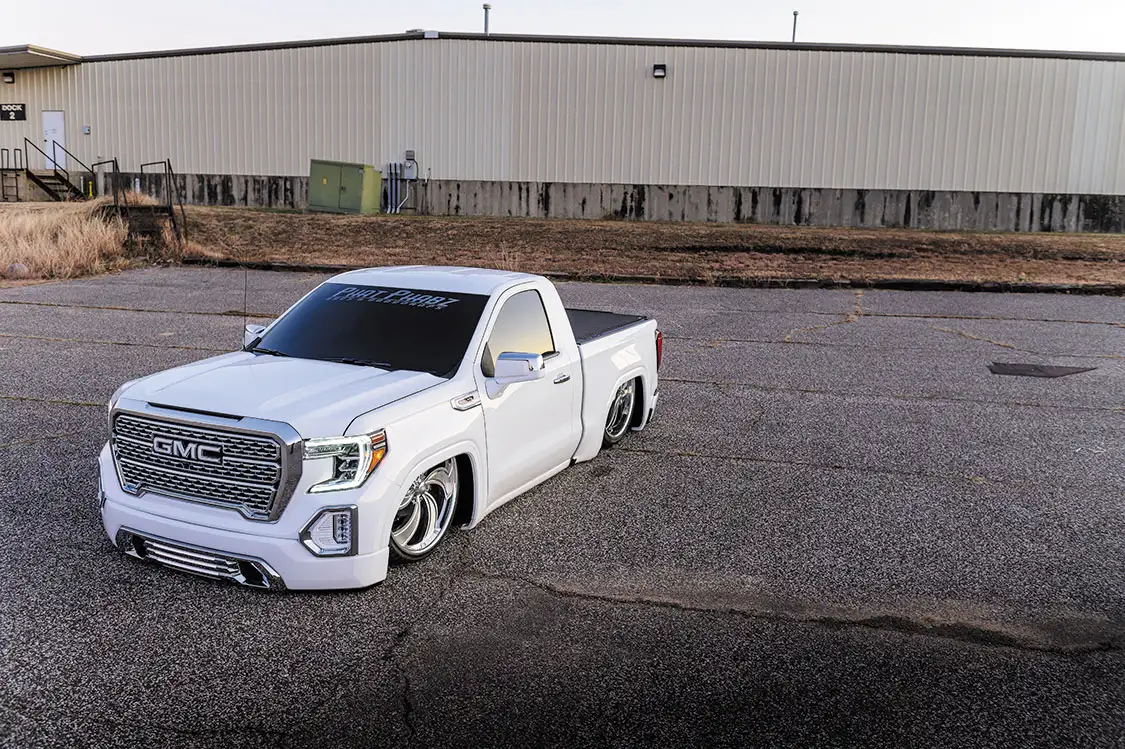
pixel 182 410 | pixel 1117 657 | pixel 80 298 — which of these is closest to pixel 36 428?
pixel 182 410

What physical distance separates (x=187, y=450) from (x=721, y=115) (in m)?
33.0

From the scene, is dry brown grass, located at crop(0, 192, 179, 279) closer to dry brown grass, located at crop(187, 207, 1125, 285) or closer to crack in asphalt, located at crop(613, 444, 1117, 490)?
dry brown grass, located at crop(187, 207, 1125, 285)

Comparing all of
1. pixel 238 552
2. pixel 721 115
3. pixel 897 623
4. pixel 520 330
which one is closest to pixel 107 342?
pixel 520 330

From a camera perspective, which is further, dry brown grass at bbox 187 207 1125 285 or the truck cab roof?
dry brown grass at bbox 187 207 1125 285

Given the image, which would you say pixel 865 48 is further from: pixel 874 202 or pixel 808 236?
pixel 808 236

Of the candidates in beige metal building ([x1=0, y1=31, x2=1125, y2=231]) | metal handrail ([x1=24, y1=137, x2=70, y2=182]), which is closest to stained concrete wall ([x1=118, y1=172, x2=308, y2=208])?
beige metal building ([x1=0, y1=31, x2=1125, y2=231])

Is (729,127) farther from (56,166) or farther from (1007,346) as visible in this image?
(56,166)

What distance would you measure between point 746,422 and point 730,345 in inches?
182

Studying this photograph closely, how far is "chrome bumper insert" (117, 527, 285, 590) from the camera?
4934 millimetres

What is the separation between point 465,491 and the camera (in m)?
5.89

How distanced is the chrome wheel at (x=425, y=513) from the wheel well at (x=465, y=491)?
0.20 ft

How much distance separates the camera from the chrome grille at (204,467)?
4957mm

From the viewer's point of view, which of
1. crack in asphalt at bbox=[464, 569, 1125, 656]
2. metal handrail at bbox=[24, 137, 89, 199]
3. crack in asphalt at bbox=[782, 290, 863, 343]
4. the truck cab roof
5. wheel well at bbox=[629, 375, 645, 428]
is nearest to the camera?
crack in asphalt at bbox=[464, 569, 1125, 656]

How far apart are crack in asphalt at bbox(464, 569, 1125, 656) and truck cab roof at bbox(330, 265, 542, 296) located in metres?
2.26
